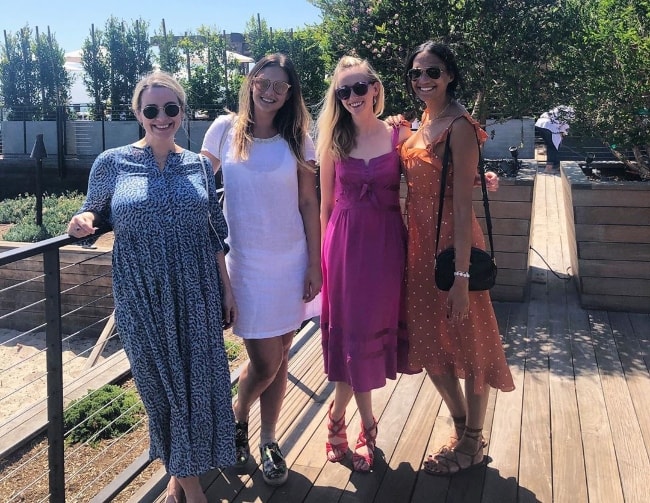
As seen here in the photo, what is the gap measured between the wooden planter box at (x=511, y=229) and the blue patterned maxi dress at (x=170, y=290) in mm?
2828

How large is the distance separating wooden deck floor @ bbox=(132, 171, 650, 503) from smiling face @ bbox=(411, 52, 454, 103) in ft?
4.52

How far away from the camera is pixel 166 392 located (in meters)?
1.89

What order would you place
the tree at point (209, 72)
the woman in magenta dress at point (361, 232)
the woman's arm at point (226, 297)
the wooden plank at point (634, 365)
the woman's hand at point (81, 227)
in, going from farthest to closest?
1. the tree at point (209, 72)
2. the wooden plank at point (634, 365)
3. the woman in magenta dress at point (361, 232)
4. the woman's arm at point (226, 297)
5. the woman's hand at point (81, 227)

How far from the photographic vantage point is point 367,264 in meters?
2.19

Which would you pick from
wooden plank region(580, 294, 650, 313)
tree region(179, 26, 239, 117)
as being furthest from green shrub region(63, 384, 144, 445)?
tree region(179, 26, 239, 117)

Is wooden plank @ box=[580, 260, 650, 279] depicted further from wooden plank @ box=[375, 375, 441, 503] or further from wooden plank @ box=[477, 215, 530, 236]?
wooden plank @ box=[375, 375, 441, 503]

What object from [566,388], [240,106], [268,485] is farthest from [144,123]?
[566,388]

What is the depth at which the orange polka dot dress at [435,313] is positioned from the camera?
2.15m

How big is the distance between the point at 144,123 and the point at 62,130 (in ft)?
54.0

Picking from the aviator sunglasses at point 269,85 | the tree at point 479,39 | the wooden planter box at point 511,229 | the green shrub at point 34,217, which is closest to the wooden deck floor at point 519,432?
the wooden planter box at point 511,229

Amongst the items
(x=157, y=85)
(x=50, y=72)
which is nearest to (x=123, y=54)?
(x=50, y=72)

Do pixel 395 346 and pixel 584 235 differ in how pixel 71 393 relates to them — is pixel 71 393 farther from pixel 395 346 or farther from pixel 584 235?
pixel 584 235

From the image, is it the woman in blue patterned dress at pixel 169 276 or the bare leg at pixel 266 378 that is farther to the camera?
the bare leg at pixel 266 378

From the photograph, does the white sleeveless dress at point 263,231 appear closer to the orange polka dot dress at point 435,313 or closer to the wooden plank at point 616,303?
the orange polka dot dress at point 435,313
